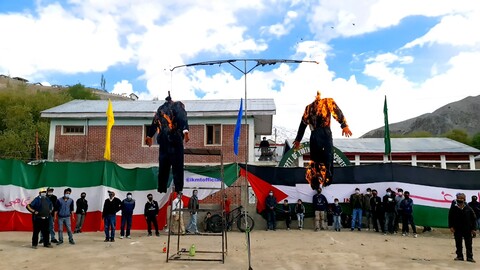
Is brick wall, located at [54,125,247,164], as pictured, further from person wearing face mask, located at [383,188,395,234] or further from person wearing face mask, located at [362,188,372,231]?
person wearing face mask, located at [383,188,395,234]

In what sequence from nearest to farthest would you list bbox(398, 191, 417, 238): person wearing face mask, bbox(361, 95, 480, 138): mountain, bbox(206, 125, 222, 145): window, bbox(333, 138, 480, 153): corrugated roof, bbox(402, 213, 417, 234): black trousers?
bbox(398, 191, 417, 238): person wearing face mask
bbox(402, 213, 417, 234): black trousers
bbox(206, 125, 222, 145): window
bbox(333, 138, 480, 153): corrugated roof
bbox(361, 95, 480, 138): mountain

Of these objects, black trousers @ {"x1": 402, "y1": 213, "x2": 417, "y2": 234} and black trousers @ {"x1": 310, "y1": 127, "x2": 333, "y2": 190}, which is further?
black trousers @ {"x1": 402, "y1": 213, "x2": 417, "y2": 234}

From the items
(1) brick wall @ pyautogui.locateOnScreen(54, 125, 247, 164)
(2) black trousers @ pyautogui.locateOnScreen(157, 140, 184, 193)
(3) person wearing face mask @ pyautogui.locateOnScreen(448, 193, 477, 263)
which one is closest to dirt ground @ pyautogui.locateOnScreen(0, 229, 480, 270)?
(3) person wearing face mask @ pyautogui.locateOnScreen(448, 193, 477, 263)

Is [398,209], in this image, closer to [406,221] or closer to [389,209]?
[389,209]

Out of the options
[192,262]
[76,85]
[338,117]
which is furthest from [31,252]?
[76,85]

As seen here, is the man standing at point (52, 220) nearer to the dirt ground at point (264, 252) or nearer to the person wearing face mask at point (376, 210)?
the dirt ground at point (264, 252)

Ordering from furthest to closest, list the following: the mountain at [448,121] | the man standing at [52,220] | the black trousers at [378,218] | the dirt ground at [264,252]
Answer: the mountain at [448,121] < the black trousers at [378,218] < the man standing at [52,220] < the dirt ground at [264,252]

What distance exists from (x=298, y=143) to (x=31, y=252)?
774 cm

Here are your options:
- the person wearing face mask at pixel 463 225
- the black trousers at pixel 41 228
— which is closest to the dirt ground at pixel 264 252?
the black trousers at pixel 41 228

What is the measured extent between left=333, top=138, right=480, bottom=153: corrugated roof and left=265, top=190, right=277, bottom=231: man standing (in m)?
8.14

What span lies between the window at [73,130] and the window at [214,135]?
7.11 meters

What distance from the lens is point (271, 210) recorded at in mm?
15711

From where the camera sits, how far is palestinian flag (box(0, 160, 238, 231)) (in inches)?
612

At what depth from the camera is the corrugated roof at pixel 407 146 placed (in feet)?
74.1
